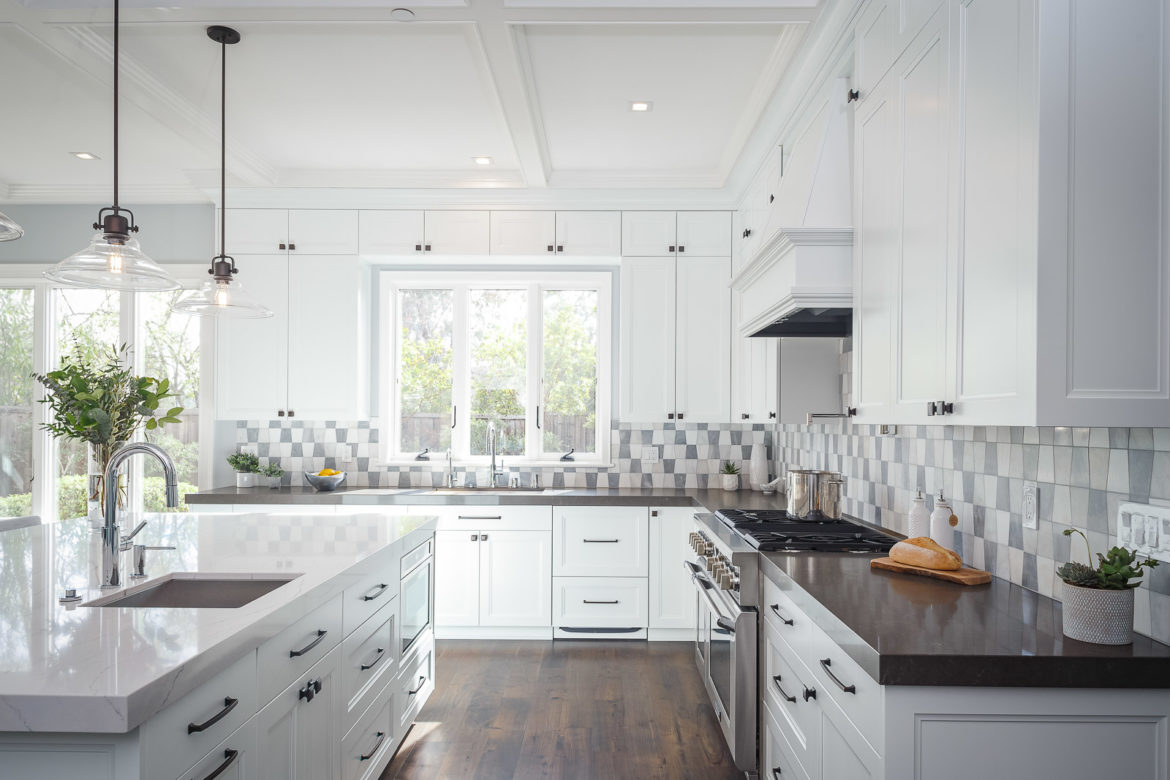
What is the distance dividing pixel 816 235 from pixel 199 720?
2.13 metres

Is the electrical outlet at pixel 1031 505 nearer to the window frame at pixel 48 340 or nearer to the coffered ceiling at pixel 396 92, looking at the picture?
the coffered ceiling at pixel 396 92

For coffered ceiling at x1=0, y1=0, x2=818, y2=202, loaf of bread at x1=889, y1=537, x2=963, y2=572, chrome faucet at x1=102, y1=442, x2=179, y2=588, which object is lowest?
loaf of bread at x1=889, y1=537, x2=963, y2=572

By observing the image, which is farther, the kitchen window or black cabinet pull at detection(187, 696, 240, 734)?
the kitchen window

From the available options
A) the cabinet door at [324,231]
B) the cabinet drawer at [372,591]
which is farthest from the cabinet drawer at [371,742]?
the cabinet door at [324,231]

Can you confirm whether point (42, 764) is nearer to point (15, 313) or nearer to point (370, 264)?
point (370, 264)

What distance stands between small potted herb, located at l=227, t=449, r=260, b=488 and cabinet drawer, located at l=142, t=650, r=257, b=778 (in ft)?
10.7

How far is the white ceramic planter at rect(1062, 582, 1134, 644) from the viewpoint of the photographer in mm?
1350

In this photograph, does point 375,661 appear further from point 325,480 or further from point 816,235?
point 325,480

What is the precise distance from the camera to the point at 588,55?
286 centimetres

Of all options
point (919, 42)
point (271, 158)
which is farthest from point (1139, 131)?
point (271, 158)

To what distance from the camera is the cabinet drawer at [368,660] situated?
2.13 m

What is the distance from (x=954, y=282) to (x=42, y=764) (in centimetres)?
198

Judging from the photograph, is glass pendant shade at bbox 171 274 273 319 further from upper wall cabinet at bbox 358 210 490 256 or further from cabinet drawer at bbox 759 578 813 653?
cabinet drawer at bbox 759 578 813 653

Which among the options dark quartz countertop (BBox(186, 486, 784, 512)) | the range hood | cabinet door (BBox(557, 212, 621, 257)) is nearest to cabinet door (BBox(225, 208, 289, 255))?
dark quartz countertop (BBox(186, 486, 784, 512))
